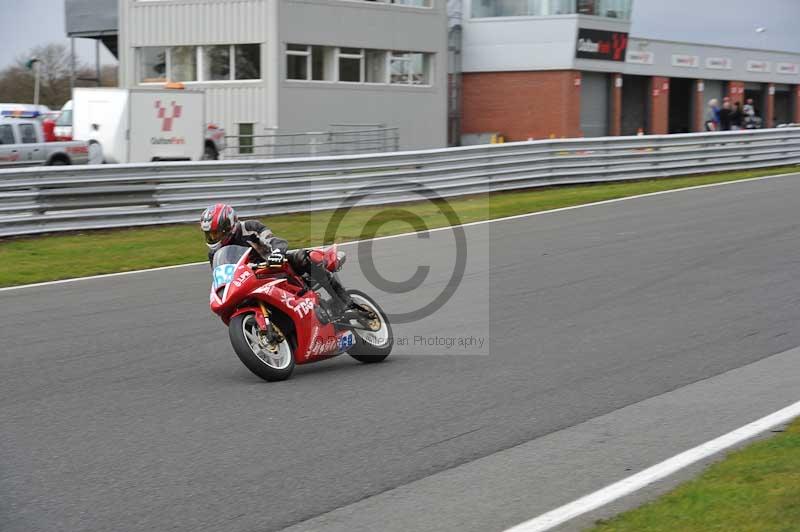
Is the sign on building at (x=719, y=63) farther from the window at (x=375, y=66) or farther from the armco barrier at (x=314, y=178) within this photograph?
the armco barrier at (x=314, y=178)

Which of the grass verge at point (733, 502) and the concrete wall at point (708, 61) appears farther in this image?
the concrete wall at point (708, 61)

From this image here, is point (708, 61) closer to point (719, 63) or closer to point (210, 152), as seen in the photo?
point (719, 63)

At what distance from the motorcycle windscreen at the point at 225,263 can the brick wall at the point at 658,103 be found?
4534cm

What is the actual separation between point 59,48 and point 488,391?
73.3 meters

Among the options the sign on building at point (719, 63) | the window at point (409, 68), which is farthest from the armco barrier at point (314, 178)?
the sign on building at point (719, 63)

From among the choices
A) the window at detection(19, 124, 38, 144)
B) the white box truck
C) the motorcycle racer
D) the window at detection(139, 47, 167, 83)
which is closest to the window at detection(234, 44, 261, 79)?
the window at detection(139, 47, 167, 83)

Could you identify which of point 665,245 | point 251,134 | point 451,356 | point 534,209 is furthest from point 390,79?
point 451,356

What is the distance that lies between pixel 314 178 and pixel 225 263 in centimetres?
1149

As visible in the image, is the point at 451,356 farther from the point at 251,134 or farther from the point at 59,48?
the point at 59,48

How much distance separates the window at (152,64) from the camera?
40562 millimetres

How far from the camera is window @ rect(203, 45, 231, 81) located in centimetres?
3894

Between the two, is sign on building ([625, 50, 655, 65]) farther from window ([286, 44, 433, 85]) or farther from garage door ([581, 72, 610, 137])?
window ([286, 44, 433, 85])

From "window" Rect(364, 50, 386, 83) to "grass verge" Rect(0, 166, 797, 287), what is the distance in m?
20.1

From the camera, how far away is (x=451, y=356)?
868 centimetres
